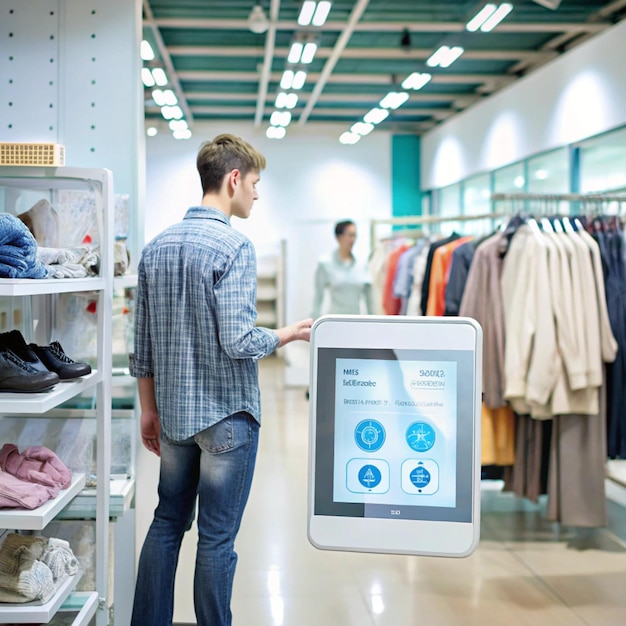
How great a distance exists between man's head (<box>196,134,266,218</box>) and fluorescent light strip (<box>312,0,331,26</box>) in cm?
395

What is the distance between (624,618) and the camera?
3.35m

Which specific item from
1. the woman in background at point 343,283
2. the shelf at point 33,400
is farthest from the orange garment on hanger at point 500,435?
the woman in background at point 343,283

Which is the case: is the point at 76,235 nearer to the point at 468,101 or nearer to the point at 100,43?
the point at 100,43

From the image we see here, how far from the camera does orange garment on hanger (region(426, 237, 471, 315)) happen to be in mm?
5715

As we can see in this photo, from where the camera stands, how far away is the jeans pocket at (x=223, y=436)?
8.02 ft

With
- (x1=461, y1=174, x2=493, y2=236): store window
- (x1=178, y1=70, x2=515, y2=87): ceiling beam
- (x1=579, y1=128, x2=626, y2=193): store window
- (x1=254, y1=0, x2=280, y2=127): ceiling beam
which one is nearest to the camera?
(x1=579, y1=128, x2=626, y2=193): store window

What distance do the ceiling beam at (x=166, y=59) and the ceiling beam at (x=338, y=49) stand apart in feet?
5.38

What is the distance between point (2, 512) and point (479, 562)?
104 inches

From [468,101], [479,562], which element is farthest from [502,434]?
[468,101]

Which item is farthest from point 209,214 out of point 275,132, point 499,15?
point 275,132

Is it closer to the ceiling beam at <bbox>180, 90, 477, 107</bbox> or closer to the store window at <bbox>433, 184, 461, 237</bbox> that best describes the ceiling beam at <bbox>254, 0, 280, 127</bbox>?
the ceiling beam at <bbox>180, 90, 477, 107</bbox>

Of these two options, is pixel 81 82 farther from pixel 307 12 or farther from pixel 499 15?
pixel 499 15

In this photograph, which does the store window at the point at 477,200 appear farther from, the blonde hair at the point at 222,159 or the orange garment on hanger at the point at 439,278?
the blonde hair at the point at 222,159

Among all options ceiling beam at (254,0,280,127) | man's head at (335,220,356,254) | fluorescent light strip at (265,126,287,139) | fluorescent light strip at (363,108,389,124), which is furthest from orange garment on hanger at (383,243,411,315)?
fluorescent light strip at (265,126,287,139)
